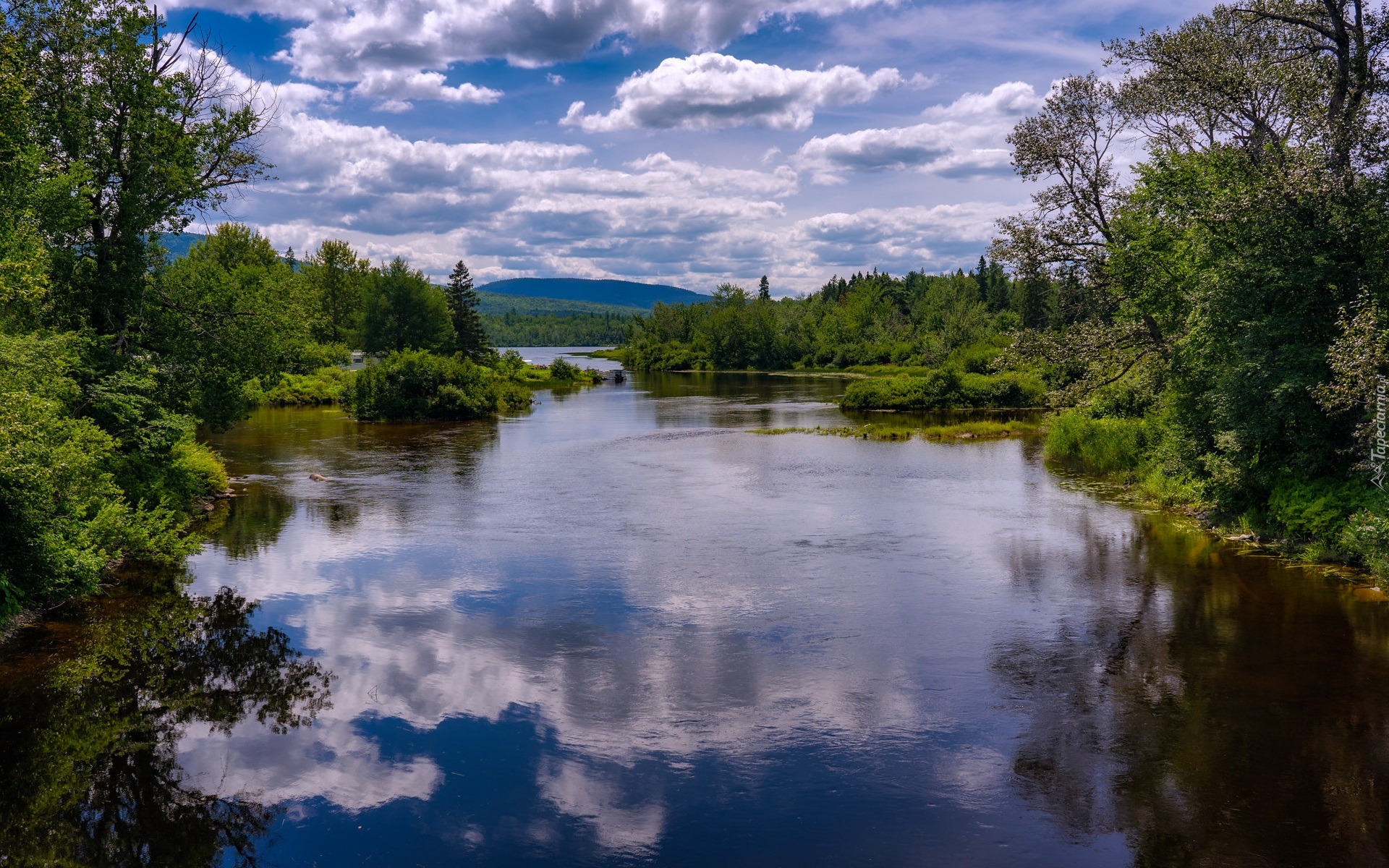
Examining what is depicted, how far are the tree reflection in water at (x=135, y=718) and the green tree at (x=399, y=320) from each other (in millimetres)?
81921

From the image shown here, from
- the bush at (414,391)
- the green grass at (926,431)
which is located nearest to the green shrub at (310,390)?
the bush at (414,391)

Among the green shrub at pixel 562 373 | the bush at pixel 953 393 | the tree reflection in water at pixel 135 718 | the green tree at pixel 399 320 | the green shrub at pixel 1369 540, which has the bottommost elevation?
the tree reflection in water at pixel 135 718

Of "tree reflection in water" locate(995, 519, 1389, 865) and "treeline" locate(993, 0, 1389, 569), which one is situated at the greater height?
"treeline" locate(993, 0, 1389, 569)

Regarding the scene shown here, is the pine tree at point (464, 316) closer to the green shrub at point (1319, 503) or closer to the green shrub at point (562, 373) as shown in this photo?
the green shrub at point (562, 373)

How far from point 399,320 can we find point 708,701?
92272mm

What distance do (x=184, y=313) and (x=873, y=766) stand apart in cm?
2273

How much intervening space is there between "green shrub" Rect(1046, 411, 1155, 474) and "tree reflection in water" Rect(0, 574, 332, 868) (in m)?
28.4

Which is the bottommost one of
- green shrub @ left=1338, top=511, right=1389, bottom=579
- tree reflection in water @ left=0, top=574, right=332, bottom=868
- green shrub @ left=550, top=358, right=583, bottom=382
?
tree reflection in water @ left=0, top=574, right=332, bottom=868

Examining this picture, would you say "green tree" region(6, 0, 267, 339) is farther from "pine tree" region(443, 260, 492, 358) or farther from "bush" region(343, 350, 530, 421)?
"pine tree" region(443, 260, 492, 358)

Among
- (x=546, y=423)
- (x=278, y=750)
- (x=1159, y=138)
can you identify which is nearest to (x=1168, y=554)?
(x=1159, y=138)

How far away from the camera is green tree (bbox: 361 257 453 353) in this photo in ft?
320

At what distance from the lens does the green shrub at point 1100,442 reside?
3241cm

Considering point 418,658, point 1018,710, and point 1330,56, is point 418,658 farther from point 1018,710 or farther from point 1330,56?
point 1330,56

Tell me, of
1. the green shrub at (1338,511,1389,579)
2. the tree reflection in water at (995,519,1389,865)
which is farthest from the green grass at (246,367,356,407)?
the green shrub at (1338,511,1389,579)
